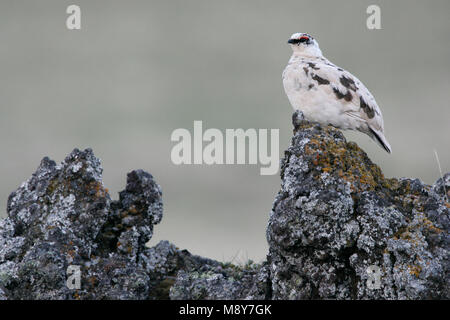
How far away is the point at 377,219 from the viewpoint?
821 centimetres

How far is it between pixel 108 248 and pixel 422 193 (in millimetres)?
6028

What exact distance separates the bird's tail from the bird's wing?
10cm

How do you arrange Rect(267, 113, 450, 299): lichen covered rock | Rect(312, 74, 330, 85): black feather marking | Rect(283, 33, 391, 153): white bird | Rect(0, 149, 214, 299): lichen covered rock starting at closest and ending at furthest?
Rect(267, 113, 450, 299): lichen covered rock, Rect(0, 149, 214, 299): lichen covered rock, Rect(283, 33, 391, 153): white bird, Rect(312, 74, 330, 85): black feather marking

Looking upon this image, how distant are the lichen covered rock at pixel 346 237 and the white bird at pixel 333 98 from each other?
280 cm

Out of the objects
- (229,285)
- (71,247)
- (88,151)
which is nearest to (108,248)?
(71,247)

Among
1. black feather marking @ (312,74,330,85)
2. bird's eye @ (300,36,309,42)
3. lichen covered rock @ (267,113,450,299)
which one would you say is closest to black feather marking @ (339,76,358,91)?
black feather marking @ (312,74,330,85)

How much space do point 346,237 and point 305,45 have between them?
6176mm

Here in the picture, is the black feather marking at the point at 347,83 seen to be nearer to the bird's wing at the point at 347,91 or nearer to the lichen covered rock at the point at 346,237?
the bird's wing at the point at 347,91

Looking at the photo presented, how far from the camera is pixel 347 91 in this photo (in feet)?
37.9

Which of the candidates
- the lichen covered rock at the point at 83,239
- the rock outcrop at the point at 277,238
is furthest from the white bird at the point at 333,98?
the lichen covered rock at the point at 83,239

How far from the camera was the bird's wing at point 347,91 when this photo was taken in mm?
11500

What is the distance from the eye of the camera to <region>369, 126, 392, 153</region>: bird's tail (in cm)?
1188

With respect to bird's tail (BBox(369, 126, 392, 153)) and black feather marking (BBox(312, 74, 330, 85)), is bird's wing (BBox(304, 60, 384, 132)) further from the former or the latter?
bird's tail (BBox(369, 126, 392, 153))

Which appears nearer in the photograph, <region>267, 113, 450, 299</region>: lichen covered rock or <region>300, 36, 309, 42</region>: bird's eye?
<region>267, 113, 450, 299</region>: lichen covered rock
